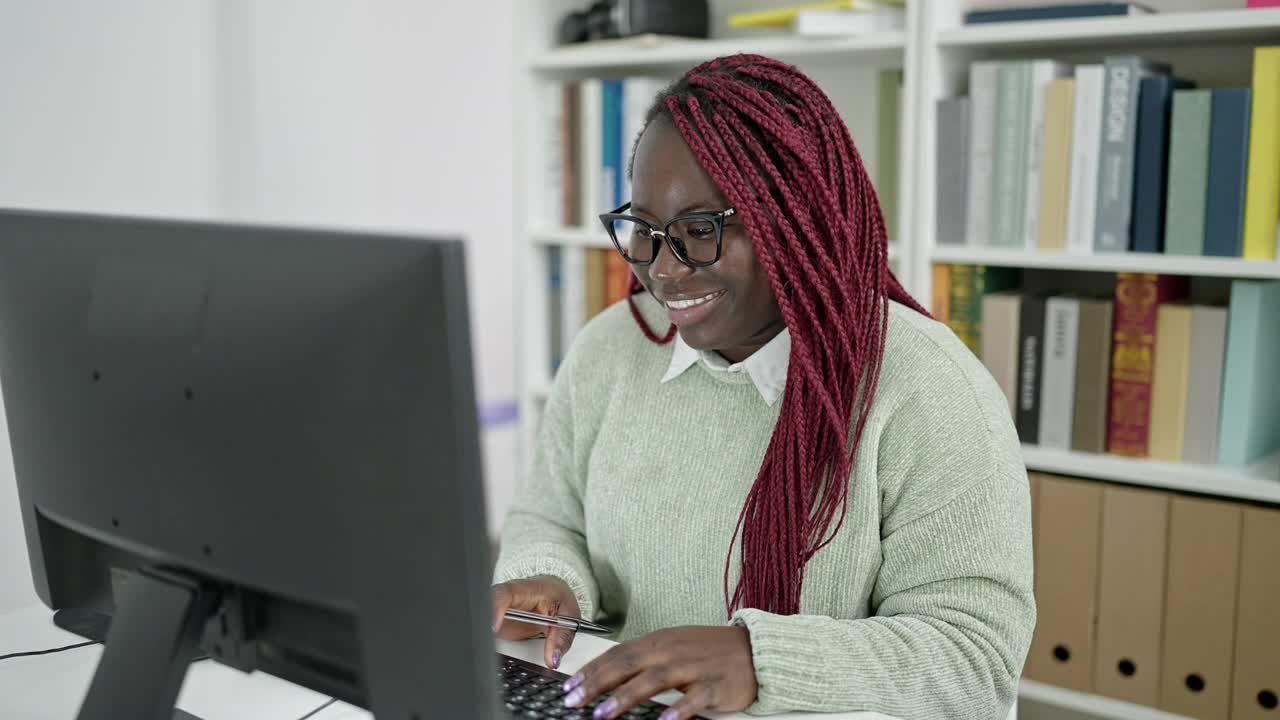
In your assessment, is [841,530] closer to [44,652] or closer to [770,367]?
[770,367]

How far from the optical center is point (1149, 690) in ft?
6.22

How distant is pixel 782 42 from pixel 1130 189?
0.68 meters

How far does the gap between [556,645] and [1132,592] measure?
1.18 metres

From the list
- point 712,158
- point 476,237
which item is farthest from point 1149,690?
point 476,237

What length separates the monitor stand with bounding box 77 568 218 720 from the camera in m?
0.85

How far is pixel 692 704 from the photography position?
0.96m

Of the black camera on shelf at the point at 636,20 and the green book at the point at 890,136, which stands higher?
the black camera on shelf at the point at 636,20

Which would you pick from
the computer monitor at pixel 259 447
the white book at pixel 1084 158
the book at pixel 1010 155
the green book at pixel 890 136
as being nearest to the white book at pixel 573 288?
the green book at pixel 890 136

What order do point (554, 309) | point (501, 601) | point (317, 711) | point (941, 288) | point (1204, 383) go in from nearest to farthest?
point (317, 711) < point (501, 601) < point (1204, 383) < point (941, 288) < point (554, 309)

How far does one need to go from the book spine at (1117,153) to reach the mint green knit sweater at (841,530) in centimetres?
71

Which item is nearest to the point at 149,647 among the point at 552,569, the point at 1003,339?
the point at 552,569

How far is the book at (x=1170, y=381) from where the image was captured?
1.84 meters

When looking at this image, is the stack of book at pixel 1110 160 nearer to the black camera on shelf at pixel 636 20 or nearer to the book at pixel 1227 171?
the book at pixel 1227 171

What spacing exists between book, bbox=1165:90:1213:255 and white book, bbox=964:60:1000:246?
28 centimetres
